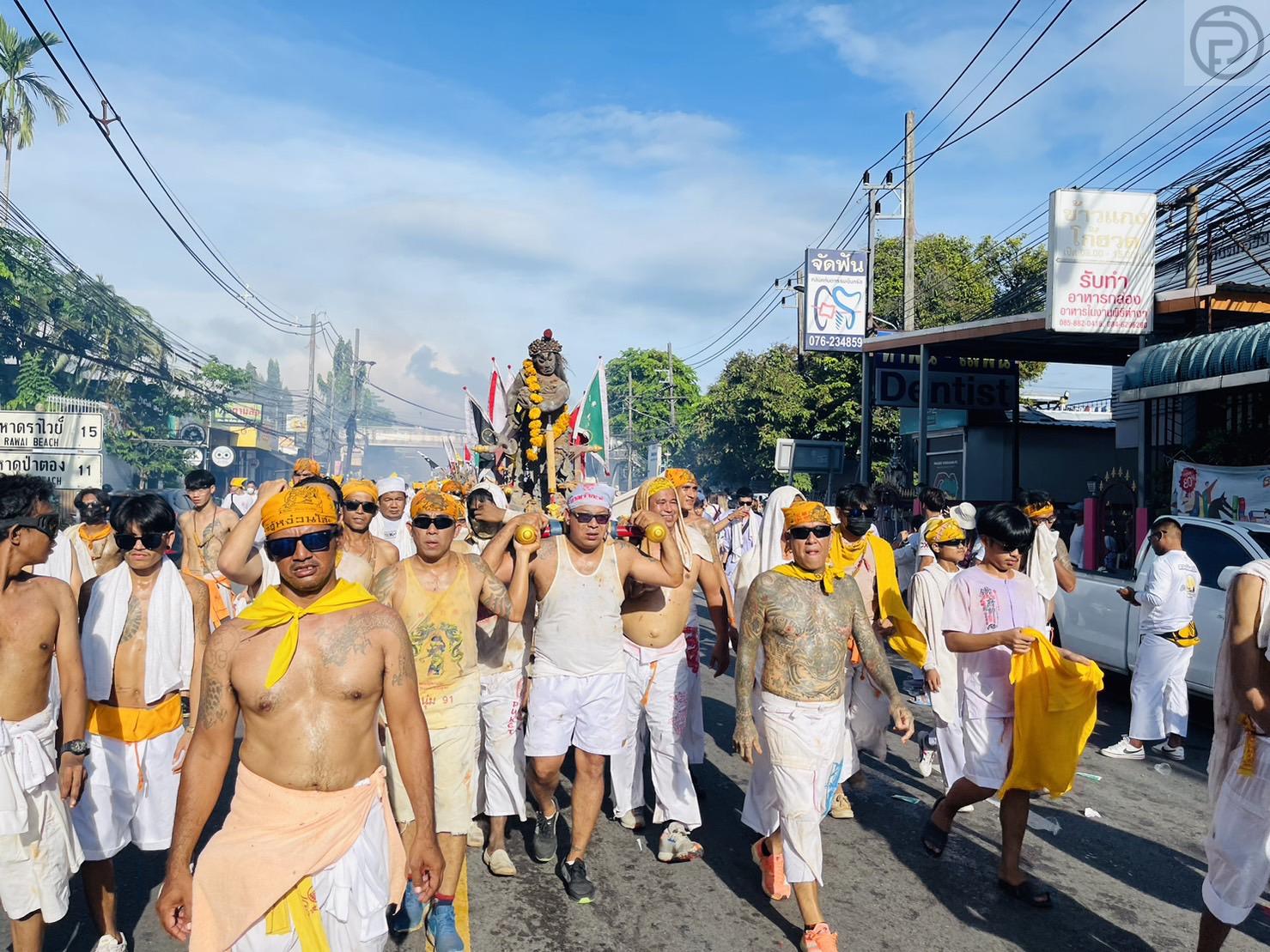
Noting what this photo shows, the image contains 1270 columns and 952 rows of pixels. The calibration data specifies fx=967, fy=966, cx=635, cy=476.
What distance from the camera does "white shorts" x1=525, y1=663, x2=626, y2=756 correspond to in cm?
501

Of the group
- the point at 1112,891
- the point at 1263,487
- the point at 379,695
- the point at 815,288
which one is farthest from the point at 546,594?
the point at 815,288

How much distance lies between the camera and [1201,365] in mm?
12422

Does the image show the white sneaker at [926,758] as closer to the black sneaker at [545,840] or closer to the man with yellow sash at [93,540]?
the black sneaker at [545,840]

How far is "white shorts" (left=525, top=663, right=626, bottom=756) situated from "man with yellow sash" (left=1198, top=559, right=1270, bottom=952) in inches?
107

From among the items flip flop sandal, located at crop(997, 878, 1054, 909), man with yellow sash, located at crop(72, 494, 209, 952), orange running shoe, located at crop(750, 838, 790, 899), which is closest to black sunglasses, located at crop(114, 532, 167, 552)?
man with yellow sash, located at crop(72, 494, 209, 952)

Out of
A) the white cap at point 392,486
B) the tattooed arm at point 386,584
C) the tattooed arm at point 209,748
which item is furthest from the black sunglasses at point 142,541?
the white cap at point 392,486

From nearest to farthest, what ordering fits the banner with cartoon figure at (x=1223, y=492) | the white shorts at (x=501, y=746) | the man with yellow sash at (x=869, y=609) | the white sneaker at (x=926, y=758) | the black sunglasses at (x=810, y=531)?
the black sunglasses at (x=810, y=531) < the white shorts at (x=501, y=746) < the man with yellow sash at (x=869, y=609) < the white sneaker at (x=926, y=758) < the banner with cartoon figure at (x=1223, y=492)

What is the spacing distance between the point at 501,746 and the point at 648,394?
6494 centimetres

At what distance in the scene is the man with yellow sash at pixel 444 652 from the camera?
4438 mm

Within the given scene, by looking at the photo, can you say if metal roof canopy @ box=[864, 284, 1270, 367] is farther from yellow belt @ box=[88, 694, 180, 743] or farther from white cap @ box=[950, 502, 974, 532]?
yellow belt @ box=[88, 694, 180, 743]

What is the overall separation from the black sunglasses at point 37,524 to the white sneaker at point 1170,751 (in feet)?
25.4

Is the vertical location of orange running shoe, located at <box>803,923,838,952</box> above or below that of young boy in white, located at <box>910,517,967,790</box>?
below

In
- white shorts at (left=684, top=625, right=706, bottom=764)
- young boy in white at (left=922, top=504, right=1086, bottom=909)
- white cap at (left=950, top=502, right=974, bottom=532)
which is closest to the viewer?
young boy in white at (left=922, top=504, right=1086, bottom=909)

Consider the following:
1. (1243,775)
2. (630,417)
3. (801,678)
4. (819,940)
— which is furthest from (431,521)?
(630,417)
